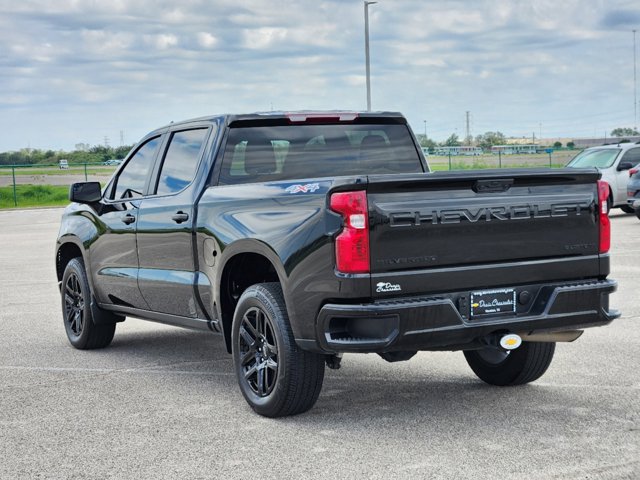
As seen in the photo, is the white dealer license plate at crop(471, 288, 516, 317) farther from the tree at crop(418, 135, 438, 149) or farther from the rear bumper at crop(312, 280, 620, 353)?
the tree at crop(418, 135, 438, 149)

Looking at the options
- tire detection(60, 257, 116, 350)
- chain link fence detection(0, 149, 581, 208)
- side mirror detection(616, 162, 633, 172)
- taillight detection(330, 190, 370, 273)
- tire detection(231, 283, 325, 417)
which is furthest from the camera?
chain link fence detection(0, 149, 581, 208)

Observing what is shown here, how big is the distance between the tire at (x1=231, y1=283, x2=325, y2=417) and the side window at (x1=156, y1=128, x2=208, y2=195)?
4.43 feet

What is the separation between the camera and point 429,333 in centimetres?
569

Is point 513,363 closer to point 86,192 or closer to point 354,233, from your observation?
point 354,233

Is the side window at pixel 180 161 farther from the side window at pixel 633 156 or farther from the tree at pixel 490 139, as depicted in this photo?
the tree at pixel 490 139

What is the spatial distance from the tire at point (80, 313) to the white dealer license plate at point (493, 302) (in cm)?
417

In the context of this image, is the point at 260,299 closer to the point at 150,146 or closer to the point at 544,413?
the point at 544,413

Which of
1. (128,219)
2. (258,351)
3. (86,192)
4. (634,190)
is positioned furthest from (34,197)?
(258,351)

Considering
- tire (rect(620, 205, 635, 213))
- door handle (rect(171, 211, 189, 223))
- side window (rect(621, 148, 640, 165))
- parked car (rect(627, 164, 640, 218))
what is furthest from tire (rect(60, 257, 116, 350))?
tire (rect(620, 205, 635, 213))

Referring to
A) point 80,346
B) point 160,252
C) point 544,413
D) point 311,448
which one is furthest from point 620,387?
point 80,346

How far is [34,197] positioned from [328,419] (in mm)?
43658

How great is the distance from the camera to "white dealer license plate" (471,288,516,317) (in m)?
5.87

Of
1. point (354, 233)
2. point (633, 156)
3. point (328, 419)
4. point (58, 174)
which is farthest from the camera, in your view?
point (58, 174)

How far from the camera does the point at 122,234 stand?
833 cm
